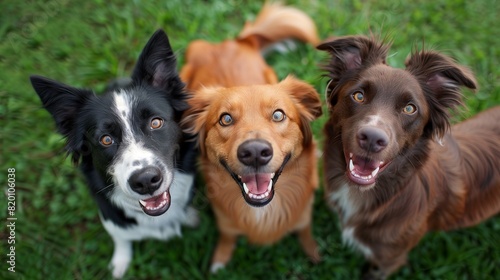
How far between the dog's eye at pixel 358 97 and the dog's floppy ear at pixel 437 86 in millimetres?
478

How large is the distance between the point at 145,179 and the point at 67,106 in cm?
101

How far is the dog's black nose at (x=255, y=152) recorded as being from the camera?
2672mm

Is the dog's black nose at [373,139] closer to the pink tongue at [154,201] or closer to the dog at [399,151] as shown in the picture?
the dog at [399,151]

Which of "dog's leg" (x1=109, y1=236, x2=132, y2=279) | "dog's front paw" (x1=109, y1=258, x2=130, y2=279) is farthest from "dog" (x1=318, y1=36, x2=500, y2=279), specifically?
"dog's front paw" (x1=109, y1=258, x2=130, y2=279)

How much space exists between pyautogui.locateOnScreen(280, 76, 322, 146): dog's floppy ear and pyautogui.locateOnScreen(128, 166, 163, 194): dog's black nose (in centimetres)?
132

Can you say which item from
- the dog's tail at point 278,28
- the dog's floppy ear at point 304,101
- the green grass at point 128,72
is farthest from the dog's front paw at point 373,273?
the dog's tail at point 278,28

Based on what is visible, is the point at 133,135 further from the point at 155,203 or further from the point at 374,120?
the point at 374,120

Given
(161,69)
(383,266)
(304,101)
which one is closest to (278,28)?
(304,101)

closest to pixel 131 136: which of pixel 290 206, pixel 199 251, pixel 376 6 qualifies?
pixel 290 206

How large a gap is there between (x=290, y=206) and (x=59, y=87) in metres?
2.34

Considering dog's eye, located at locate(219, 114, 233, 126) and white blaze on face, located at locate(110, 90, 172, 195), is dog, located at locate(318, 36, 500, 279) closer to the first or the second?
dog's eye, located at locate(219, 114, 233, 126)

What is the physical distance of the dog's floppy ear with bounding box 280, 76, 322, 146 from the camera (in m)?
3.30

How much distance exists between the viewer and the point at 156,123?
3.12m

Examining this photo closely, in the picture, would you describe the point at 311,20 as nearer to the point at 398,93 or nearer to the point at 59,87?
the point at 398,93
